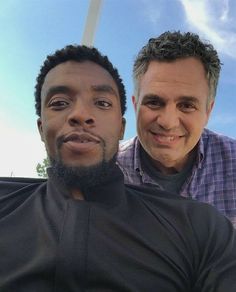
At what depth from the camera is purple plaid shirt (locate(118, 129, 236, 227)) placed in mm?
2068

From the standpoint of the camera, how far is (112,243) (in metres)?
1.21

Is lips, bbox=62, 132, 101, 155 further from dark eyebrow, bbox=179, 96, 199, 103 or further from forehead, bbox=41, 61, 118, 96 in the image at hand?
dark eyebrow, bbox=179, 96, 199, 103

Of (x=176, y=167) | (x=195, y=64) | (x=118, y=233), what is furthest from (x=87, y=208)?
(x=195, y=64)

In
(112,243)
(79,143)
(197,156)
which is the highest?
(197,156)

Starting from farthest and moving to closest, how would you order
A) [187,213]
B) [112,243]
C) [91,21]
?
[91,21], [187,213], [112,243]

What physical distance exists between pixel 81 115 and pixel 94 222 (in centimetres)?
34

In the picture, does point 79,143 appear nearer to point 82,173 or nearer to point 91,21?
point 82,173

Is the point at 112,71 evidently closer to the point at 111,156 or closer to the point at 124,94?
the point at 124,94

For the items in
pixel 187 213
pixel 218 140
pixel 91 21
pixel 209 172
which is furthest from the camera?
pixel 91 21

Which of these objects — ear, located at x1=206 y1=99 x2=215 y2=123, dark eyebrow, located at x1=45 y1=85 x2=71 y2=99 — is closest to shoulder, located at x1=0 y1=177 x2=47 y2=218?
dark eyebrow, located at x1=45 y1=85 x2=71 y2=99

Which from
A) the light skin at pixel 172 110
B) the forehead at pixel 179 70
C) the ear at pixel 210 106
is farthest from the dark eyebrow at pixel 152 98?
the ear at pixel 210 106

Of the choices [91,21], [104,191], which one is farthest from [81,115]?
[91,21]

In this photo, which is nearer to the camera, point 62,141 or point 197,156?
point 62,141

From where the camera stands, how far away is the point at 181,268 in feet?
3.95
